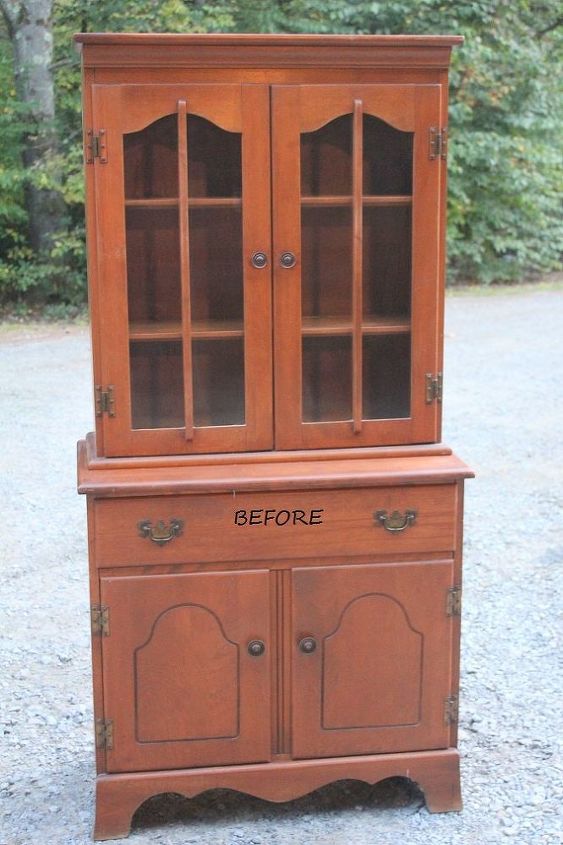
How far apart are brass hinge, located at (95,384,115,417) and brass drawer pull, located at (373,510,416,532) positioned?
675mm

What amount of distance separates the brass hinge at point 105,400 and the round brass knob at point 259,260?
44cm

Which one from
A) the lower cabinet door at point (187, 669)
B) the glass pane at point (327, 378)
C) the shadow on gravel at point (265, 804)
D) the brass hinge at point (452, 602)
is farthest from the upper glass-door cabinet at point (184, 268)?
the shadow on gravel at point (265, 804)

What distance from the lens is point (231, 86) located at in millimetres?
2398

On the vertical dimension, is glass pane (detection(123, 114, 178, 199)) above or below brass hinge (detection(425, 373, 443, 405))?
above

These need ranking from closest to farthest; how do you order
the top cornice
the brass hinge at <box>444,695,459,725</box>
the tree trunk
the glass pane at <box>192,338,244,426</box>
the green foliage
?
the top cornice < the glass pane at <box>192,338,244,426</box> < the brass hinge at <box>444,695,459,725</box> < the tree trunk < the green foliage

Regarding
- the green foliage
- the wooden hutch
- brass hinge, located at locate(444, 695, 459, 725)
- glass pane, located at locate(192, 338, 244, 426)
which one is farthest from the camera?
the green foliage

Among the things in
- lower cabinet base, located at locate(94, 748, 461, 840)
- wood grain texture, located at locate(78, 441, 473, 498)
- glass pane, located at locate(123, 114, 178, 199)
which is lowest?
lower cabinet base, located at locate(94, 748, 461, 840)

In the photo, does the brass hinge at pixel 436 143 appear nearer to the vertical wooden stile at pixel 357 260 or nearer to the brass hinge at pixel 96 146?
the vertical wooden stile at pixel 357 260

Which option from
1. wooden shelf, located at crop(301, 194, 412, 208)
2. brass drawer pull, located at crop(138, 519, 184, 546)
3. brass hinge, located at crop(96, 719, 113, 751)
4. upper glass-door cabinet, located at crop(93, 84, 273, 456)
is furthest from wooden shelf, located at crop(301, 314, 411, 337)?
brass hinge, located at crop(96, 719, 113, 751)

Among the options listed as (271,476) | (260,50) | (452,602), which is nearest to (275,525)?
(271,476)

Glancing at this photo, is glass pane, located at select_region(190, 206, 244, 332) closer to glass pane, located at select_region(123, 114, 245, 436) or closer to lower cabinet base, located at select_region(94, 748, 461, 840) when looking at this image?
glass pane, located at select_region(123, 114, 245, 436)

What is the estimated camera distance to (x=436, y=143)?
2502 millimetres

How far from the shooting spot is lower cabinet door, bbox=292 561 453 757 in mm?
2598

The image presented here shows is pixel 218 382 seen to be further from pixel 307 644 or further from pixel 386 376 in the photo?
pixel 307 644
